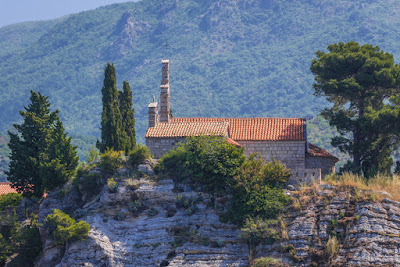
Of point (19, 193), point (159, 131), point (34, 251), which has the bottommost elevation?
point (34, 251)

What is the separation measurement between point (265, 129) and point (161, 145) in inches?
335

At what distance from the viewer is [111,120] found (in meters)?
55.1

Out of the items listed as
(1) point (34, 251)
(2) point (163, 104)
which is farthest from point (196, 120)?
(1) point (34, 251)

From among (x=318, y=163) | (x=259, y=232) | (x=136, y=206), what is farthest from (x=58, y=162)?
(x=318, y=163)

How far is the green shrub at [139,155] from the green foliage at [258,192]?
717 centimetres

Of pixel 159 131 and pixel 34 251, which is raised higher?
pixel 159 131

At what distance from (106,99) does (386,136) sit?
22057 mm

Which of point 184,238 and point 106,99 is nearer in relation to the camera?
point 184,238

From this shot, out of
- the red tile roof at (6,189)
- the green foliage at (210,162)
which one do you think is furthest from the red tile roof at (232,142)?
the red tile roof at (6,189)

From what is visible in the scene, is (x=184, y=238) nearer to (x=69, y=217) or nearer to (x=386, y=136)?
(x=69, y=217)

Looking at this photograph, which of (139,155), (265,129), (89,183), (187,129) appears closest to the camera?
(139,155)

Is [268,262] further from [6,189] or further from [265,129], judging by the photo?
[6,189]

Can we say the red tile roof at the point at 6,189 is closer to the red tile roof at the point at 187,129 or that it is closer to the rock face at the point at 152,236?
the red tile roof at the point at 187,129

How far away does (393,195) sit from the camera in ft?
148
